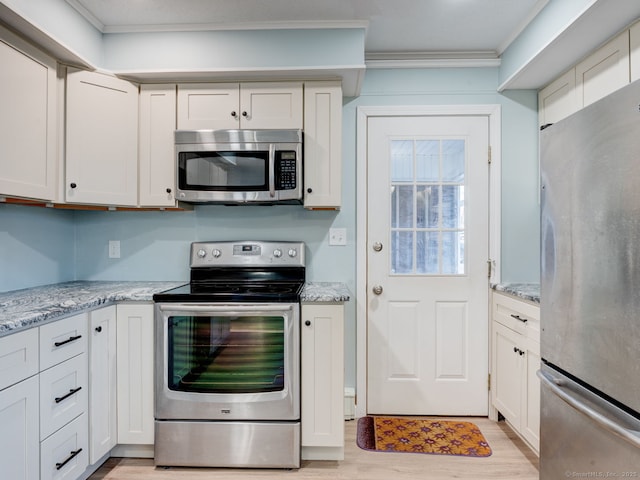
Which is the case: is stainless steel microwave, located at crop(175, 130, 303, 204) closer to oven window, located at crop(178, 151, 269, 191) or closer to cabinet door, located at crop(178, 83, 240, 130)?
oven window, located at crop(178, 151, 269, 191)

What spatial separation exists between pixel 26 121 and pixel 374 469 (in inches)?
95.6

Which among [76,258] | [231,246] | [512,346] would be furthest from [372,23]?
[76,258]

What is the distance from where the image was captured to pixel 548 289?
1.33 meters

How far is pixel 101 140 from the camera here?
6.69 ft

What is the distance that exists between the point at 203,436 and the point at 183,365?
1.22 ft

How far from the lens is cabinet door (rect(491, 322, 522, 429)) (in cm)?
201

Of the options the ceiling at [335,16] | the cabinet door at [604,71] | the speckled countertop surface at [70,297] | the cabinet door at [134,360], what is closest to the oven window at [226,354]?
the cabinet door at [134,360]

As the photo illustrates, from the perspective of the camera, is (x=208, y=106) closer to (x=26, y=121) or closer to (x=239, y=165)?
(x=239, y=165)

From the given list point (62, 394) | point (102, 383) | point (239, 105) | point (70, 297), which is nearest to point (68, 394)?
point (62, 394)

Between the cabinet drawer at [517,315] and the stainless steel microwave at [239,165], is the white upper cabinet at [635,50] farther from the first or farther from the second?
→ the stainless steel microwave at [239,165]

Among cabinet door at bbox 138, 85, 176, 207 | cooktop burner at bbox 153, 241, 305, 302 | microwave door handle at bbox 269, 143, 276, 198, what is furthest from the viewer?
cooktop burner at bbox 153, 241, 305, 302

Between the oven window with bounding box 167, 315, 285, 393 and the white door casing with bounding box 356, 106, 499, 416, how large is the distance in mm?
775

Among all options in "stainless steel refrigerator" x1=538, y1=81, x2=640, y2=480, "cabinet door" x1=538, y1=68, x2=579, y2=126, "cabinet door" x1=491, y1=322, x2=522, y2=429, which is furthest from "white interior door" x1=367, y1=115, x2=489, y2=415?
"stainless steel refrigerator" x1=538, y1=81, x2=640, y2=480

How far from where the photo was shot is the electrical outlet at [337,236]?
7.88 ft
